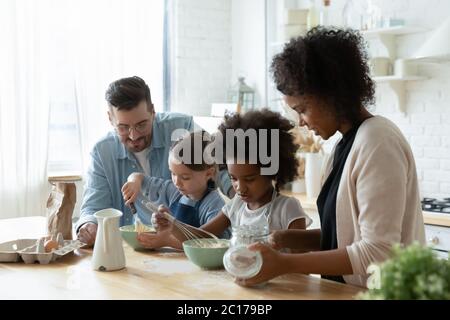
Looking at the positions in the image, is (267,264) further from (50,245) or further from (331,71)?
(50,245)

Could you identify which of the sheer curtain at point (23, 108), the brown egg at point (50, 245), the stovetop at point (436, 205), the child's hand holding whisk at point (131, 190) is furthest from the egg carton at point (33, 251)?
the stovetop at point (436, 205)

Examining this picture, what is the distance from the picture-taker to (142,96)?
2381 mm


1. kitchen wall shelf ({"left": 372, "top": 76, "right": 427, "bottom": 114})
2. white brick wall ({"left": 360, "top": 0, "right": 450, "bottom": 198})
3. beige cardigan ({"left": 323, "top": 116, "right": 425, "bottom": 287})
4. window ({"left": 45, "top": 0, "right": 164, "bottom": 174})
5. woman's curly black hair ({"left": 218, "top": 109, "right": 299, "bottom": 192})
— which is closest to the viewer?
beige cardigan ({"left": 323, "top": 116, "right": 425, "bottom": 287})

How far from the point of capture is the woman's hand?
1.52 m

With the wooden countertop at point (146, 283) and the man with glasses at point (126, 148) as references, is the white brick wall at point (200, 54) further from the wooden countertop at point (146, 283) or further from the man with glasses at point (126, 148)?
the wooden countertop at point (146, 283)

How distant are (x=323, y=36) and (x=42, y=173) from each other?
2.82 meters

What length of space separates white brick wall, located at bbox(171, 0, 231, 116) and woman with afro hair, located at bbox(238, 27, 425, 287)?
3124mm

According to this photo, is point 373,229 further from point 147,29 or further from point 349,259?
point 147,29

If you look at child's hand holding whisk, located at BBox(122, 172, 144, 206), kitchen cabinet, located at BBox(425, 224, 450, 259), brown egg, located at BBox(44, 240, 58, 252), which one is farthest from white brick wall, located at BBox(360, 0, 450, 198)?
brown egg, located at BBox(44, 240, 58, 252)

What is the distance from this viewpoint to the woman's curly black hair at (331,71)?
5.29 ft

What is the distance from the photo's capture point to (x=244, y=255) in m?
1.55

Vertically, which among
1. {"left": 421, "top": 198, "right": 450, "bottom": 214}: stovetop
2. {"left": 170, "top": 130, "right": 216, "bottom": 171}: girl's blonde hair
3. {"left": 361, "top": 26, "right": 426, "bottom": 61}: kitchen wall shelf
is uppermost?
{"left": 361, "top": 26, "right": 426, "bottom": 61}: kitchen wall shelf

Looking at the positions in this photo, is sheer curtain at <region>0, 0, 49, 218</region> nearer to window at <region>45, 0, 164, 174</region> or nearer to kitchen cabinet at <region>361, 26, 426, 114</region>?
window at <region>45, 0, 164, 174</region>
